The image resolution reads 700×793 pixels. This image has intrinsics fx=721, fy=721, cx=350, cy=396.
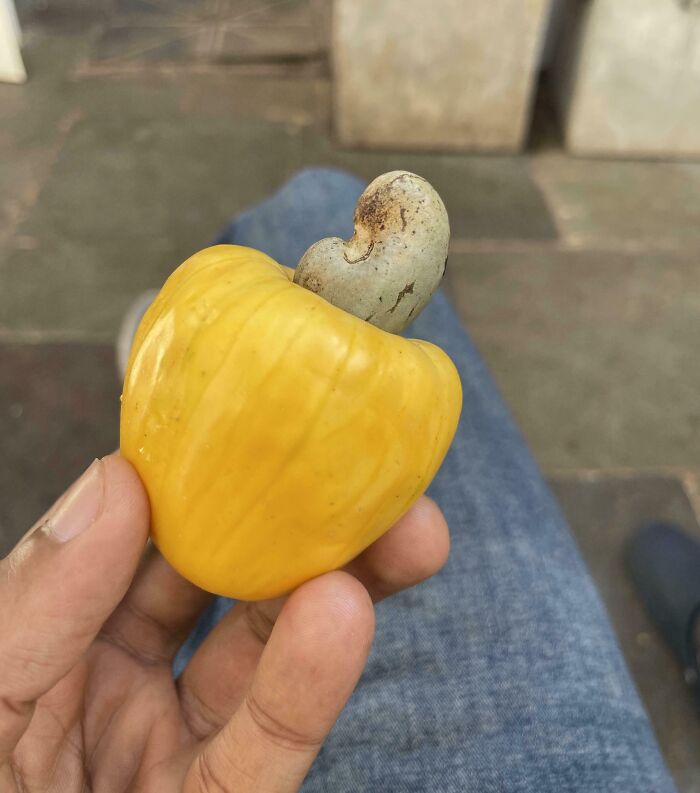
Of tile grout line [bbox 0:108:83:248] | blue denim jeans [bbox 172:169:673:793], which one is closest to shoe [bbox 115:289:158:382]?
tile grout line [bbox 0:108:83:248]

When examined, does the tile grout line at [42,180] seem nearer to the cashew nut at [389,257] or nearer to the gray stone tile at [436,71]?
the gray stone tile at [436,71]

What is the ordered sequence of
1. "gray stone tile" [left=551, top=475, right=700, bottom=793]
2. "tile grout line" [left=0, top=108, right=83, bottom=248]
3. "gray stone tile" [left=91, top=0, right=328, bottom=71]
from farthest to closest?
"gray stone tile" [left=91, top=0, right=328, bottom=71] < "tile grout line" [left=0, top=108, right=83, bottom=248] < "gray stone tile" [left=551, top=475, right=700, bottom=793]

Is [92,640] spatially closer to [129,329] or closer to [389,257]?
[389,257]

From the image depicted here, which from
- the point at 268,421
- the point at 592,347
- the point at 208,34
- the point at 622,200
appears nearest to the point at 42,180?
the point at 208,34

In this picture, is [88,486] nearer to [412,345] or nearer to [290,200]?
[412,345]

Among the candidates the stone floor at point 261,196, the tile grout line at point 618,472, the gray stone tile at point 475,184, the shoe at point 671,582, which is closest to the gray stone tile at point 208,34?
the stone floor at point 261,196

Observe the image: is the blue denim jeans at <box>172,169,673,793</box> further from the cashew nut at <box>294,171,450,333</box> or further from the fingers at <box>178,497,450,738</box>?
the cashew nut at <box>294,171,450,333</box>
